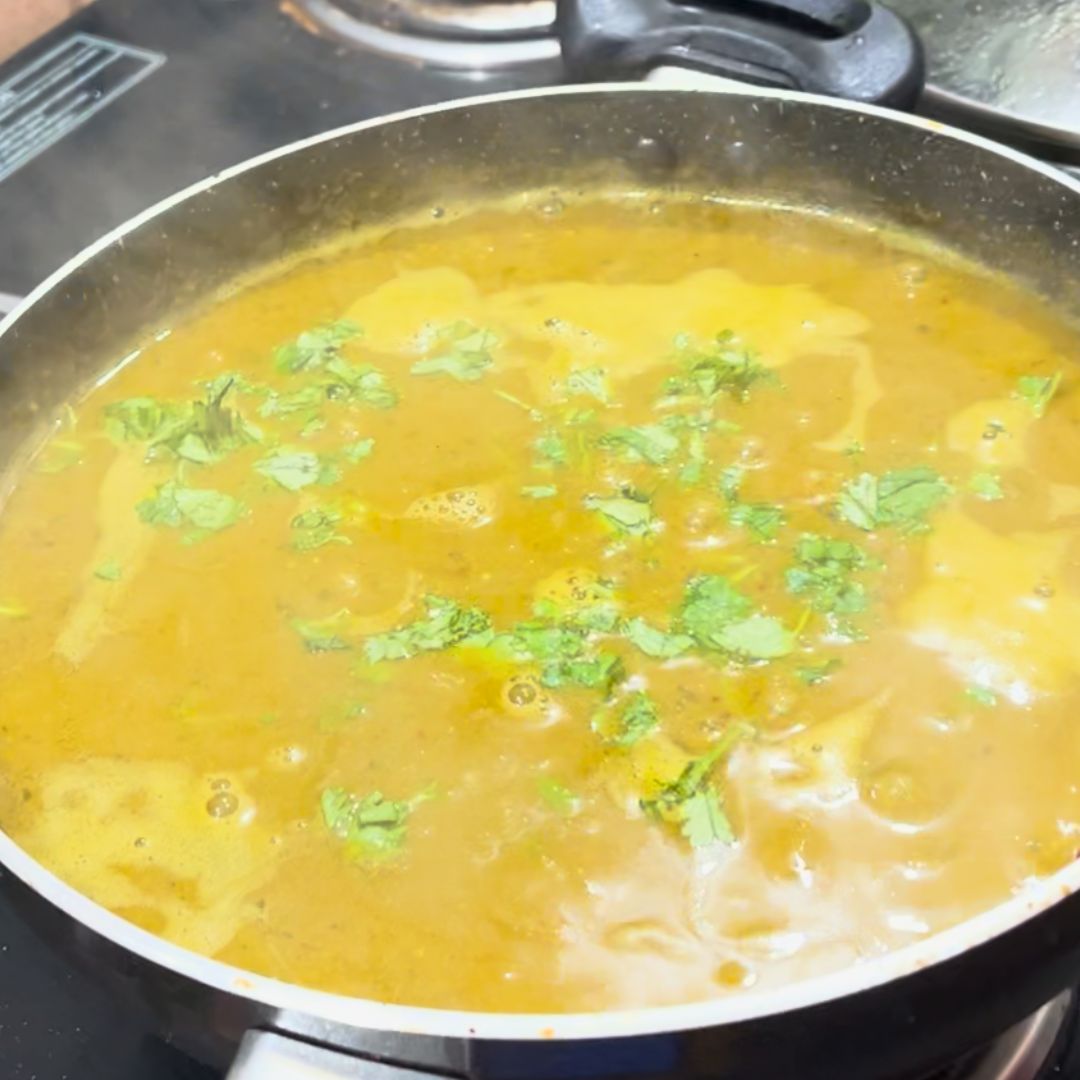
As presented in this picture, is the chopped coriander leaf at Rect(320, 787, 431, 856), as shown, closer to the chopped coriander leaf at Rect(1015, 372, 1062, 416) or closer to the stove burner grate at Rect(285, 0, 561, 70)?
the chopped coriander leaf at Rect(1015, 372, 1062, 416)

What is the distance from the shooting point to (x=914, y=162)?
1490 millimetres

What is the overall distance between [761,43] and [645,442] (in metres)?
0.52

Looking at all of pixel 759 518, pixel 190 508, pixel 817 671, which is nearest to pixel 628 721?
pixel 817 671

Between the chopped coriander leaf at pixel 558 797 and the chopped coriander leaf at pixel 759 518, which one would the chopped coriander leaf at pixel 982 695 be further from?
the chopped coriander leaf at pixel 558 797

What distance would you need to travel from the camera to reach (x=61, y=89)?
188cm

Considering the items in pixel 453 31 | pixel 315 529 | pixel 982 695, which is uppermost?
pixel 453 31

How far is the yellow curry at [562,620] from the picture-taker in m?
0.96

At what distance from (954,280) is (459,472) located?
2.12ft

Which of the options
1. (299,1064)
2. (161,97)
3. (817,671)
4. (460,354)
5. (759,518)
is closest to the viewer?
(299,1064)

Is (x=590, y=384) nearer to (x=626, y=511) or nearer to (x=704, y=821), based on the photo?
(x=626, y=511)

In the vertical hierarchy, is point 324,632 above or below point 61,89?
below

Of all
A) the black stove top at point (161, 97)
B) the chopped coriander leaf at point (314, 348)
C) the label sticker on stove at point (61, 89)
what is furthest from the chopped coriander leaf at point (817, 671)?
the label sticker on stove at point (61, 89)

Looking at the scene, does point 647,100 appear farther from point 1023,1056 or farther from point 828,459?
point 1023,1056

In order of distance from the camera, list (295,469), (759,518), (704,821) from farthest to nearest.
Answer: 1. (295,469)
2. (759,518)
3. (704,821)
